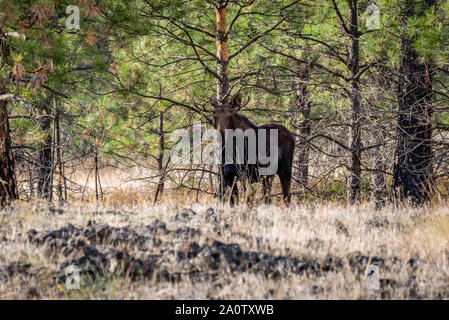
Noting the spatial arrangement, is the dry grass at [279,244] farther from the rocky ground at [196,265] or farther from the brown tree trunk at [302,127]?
the brown tree trunk at [302,127]

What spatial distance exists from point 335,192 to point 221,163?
13.5 ft

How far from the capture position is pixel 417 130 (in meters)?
10.9

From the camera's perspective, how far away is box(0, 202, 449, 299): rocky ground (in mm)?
5246

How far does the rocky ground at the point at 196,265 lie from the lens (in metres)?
5.25

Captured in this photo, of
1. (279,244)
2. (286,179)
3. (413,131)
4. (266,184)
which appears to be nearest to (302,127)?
(286,179)

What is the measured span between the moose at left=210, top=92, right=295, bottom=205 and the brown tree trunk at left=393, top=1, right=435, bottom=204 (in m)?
2.18


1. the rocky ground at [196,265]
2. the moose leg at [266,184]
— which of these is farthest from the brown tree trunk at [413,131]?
the rocky ground at [196,265]

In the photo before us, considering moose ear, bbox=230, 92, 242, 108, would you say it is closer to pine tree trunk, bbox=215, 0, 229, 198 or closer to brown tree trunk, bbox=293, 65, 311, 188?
pine tree trunk, bbox=215, 0, 229, 198

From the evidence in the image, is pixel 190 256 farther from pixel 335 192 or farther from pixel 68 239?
pixel 335 192

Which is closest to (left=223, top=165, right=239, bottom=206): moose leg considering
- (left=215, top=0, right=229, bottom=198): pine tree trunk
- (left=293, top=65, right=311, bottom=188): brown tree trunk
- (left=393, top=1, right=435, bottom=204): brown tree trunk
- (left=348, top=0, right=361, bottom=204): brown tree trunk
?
(left=215, top=0, right=229, bottom=198): pine tree trunk

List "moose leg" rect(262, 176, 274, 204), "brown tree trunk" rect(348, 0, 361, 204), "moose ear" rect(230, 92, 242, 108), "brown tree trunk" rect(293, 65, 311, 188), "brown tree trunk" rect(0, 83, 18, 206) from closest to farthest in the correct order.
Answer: "brown tree trunk" rect(0, 83, 18, 206)
"moose ear" rect(230, 92, 242, 108)
"moose leg" rect(262, 176, 274, 204)
"brown tree trunk" rect(348, 0, 361, 204)
"brown tree trunk" rect(293, 65, 311, 188)

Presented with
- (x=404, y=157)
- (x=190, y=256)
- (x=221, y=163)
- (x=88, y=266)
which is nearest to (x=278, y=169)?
(x=221, y=163)

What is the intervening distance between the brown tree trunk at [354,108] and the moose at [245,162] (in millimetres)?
1319
